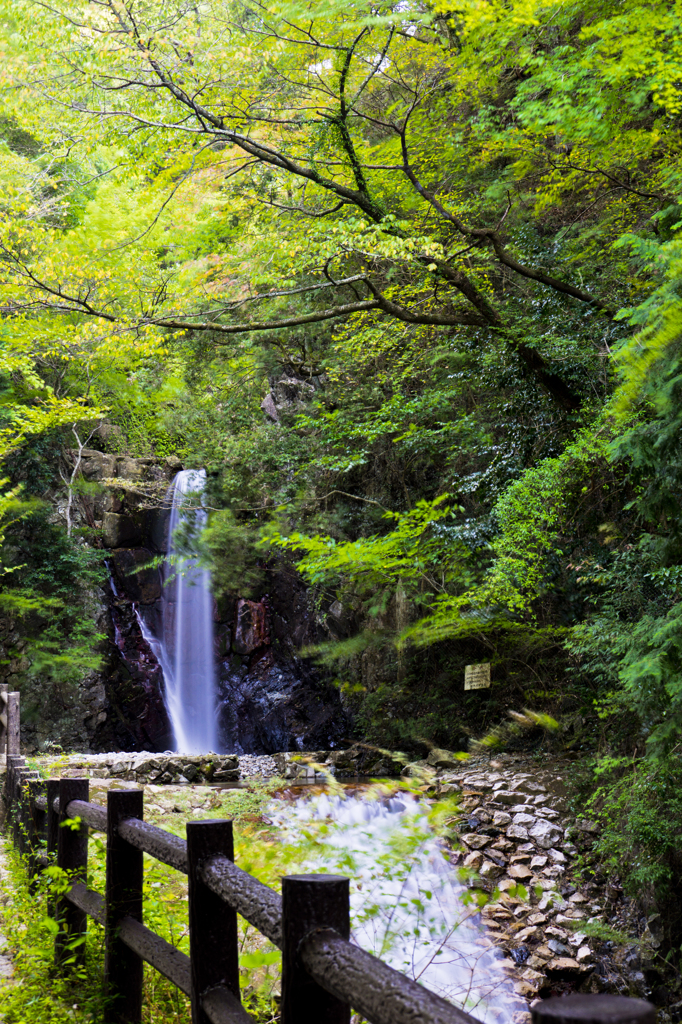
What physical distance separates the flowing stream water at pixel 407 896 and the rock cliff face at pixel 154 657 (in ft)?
21.2

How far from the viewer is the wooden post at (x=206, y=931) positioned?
2.05 m

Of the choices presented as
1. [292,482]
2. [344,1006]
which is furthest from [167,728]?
[344,1006]

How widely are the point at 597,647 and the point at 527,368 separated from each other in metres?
3.50

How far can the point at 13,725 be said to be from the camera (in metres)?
8.13

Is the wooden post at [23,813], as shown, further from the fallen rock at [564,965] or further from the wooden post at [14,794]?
the fallen rock at [564,965]

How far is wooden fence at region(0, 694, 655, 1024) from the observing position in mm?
1145

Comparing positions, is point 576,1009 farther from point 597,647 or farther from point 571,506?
point 571,506

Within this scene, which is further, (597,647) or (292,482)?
(292,482)

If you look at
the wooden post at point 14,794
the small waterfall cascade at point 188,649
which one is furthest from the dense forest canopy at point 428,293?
the wooden post at point 14,794

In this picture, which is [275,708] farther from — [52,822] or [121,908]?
[121,908]

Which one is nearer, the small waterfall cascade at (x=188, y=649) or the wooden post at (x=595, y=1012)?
the wooden post at (x=595, y=1012)

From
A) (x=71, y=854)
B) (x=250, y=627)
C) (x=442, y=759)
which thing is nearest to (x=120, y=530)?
(x=250, y=627)

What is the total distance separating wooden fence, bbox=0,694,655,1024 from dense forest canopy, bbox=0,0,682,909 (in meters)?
2.94

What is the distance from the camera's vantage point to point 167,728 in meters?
16.1
